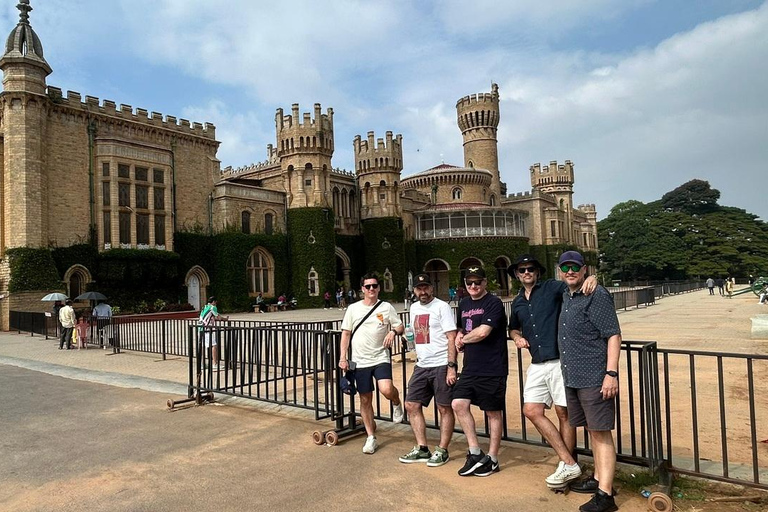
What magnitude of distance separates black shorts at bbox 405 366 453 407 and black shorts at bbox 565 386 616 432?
3.99ft

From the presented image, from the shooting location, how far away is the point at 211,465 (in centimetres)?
512

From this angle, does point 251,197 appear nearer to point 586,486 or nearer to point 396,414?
point 396,414

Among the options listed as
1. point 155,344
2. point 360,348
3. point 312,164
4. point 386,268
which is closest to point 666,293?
point 386,268

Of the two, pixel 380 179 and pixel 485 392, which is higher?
pixel 380 179

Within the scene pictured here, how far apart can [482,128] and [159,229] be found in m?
36.8

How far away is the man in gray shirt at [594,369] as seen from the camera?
388cm

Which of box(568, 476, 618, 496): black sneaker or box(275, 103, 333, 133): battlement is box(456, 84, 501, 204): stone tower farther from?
box(568, 476, 618, 496): black sneaker

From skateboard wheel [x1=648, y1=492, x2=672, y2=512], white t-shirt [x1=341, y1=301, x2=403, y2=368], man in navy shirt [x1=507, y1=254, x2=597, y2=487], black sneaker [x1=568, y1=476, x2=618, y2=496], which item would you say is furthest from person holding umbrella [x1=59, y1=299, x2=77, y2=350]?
skateboard wheel [x1=648, y1=492, x2=672, y2=512]

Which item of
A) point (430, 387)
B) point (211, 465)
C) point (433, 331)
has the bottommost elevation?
point (211, 465)

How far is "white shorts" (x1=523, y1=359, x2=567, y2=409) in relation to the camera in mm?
4340

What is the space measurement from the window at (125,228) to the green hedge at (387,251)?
17.5 m

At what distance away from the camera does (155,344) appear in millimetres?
15641

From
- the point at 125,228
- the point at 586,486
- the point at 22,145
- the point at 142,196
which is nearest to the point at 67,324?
the point at 22,145

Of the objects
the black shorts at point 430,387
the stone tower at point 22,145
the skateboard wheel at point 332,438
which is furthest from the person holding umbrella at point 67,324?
the black shorts at point 430,387
